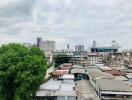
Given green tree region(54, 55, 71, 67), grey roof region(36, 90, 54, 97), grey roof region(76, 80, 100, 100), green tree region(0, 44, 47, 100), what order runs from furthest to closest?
green tree region(54, 55, 71, 67)
grey roof region(76, 80, 100, 100)
grey roof region(36, 90, 54, 97)
green tree region(0, 44, 47, 100)

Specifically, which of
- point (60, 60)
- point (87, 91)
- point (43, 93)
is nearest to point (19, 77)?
point (43, 93)

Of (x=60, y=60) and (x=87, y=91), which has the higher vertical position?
(x=60, y=60)

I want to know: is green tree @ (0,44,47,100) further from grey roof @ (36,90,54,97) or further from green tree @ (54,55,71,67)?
green tree @ (54,55,71,67)

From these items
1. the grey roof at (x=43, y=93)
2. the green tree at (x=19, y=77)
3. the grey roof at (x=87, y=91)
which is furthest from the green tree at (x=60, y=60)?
the grey roof at (x=43, y=93)

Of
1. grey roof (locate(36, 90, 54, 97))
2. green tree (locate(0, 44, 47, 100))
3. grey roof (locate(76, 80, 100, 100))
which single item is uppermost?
green tree (locate(0, 44, 47, 100))

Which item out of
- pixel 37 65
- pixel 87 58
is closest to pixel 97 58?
pixel 87 58

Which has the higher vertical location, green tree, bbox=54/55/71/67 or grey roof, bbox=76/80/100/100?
green tree, bbox=54/55/71/67

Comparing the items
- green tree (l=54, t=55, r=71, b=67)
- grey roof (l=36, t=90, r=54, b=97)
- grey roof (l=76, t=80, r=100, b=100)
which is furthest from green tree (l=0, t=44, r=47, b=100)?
green tree (l=54, t=55, r=71, b=67)

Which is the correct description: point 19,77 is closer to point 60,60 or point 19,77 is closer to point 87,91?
point 87,91

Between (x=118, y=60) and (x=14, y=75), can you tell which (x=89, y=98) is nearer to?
(x=14, y=75)

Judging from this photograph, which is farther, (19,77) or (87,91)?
(87,91)

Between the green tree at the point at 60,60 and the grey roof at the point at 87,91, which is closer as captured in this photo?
the grey roof at the point at 87,91

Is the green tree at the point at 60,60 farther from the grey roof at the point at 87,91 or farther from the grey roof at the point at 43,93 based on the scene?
the grey roof at the point at 43,93
